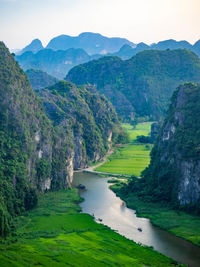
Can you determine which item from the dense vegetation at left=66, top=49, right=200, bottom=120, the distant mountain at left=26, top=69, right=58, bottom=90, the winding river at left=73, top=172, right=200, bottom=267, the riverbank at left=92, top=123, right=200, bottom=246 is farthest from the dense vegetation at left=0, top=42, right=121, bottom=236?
the distant mountain at left=26, top=69, right=58, bottom=90

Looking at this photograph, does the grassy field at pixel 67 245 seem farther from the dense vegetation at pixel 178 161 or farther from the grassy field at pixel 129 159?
the grassy field at pixel 129 159

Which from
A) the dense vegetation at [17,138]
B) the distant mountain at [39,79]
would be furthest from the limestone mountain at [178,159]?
the distant mountain at [39,79]

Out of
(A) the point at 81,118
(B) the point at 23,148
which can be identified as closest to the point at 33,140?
(B) the point at 23,148

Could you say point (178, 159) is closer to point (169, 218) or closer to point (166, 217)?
point (166, 217)

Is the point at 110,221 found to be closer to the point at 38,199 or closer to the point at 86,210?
the point at 86,210

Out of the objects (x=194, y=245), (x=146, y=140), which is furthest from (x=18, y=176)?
(x=146, y=140)

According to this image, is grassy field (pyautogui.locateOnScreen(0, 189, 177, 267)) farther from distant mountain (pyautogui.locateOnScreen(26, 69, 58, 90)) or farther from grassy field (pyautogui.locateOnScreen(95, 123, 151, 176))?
distant mountain (pyautogui.locateOnScreen(26, 69, 58, 90))
